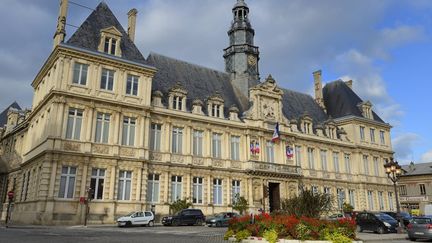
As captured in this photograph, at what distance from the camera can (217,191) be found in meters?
35.1

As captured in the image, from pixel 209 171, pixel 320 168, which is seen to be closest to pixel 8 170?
pixel 209 171

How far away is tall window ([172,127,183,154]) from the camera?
110 feet

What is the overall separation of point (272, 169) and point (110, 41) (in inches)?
764

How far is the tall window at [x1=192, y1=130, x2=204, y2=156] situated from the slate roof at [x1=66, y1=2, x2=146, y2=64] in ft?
26.3

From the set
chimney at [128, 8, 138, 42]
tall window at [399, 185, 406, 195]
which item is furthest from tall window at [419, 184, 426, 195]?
chimney at [128, 8, 138, 42]

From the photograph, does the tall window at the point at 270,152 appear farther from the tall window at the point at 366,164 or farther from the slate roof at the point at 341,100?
the tall window at the point at 366,164

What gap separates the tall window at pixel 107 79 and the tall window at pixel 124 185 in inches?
268

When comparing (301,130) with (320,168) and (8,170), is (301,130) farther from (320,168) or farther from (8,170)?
(8,170)

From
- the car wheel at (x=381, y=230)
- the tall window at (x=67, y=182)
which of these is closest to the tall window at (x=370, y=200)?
the car wheel at (x=381, y=230)

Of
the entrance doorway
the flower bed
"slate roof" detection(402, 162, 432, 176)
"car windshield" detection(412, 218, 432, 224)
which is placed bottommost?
the flower bed

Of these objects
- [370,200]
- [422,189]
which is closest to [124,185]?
[370,200]

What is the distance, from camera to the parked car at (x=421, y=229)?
62.9 ft

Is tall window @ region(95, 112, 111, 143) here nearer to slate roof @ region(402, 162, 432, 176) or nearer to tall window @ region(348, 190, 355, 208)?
tall window @ region(348, 190, 355, 208)

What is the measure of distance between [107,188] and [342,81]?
37.2 metres
